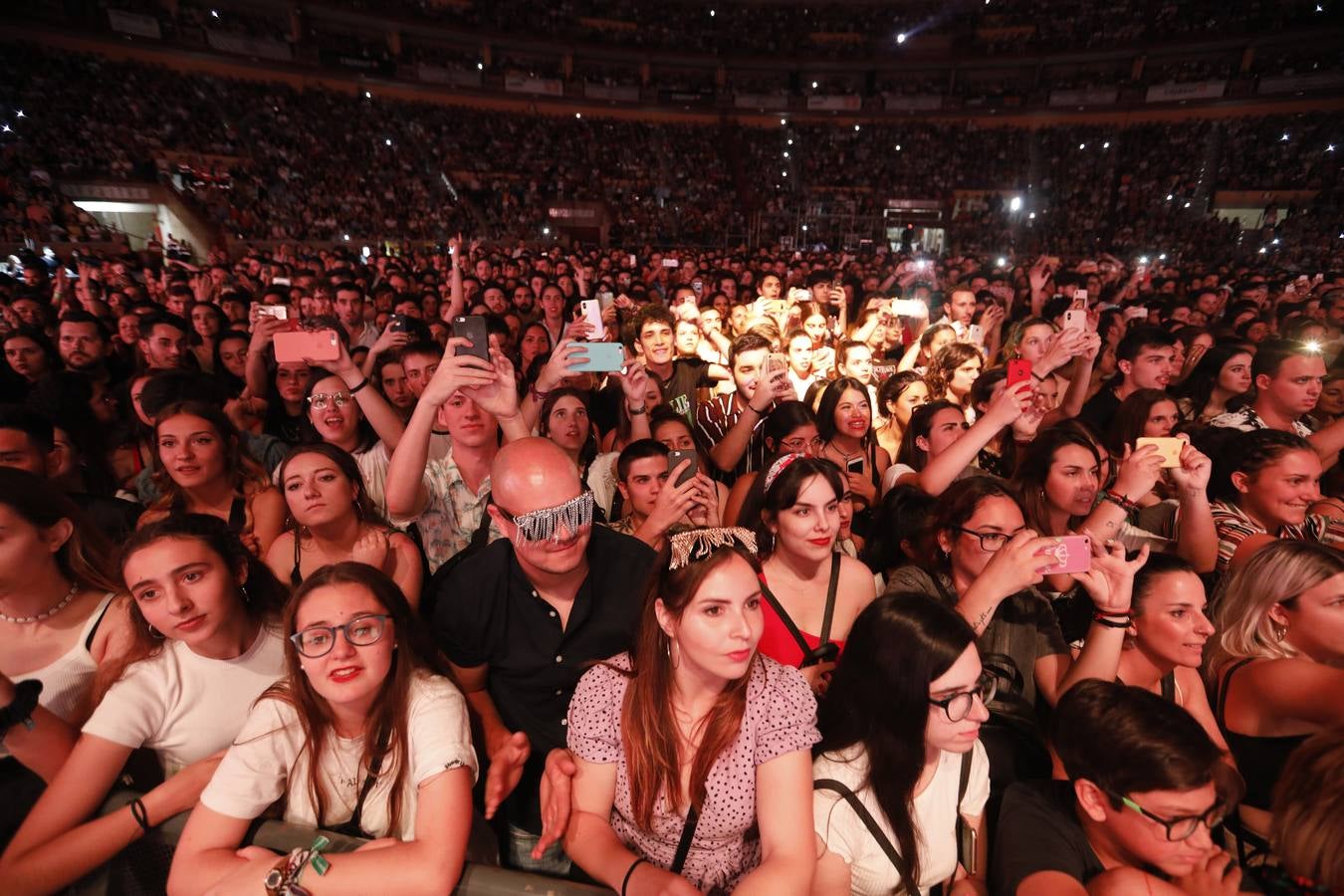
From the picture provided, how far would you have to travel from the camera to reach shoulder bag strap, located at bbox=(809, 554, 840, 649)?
2.39 m

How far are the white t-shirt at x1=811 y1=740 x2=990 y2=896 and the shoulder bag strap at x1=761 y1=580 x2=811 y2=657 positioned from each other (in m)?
0.53

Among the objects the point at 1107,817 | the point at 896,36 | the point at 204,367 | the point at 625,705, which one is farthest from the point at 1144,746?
the point at 896,36

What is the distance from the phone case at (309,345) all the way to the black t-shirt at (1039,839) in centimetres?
324

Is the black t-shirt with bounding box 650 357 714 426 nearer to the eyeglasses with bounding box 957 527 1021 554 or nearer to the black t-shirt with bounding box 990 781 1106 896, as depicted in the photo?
the eyeglasses with bounding box 957 527 1021 554

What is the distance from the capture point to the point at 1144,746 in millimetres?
1626

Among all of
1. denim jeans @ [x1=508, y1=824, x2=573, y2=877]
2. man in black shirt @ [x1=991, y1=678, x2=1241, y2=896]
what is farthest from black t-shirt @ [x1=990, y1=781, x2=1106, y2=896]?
denim jeans @ [x1=508, y1=824, x2=573, y2=877]

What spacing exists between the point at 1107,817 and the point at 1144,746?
24 centimetres

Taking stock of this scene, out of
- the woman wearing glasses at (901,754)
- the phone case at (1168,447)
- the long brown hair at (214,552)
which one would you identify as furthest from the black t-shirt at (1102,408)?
the long brown hair at (214,552)

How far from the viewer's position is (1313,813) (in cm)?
150

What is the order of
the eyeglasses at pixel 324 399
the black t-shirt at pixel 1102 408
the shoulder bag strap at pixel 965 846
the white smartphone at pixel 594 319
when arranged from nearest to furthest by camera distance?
the shoulder bag strap at pixel 965 846 → the eyeglasses at pixel 324 399 → the white smartphone at pixel 594 319 → the black t-shirt at pixel 1102 408

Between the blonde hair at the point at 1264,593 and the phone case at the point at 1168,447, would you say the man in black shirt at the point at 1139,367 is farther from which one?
the blonde hair at the point at 1264,593

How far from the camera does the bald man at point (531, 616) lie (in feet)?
6.89

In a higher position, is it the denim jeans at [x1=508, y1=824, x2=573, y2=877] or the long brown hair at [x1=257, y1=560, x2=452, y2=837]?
the long brown hair at [x1=257, y1=560, x2=452, y2=837]

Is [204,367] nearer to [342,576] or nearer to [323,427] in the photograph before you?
[323,427]
